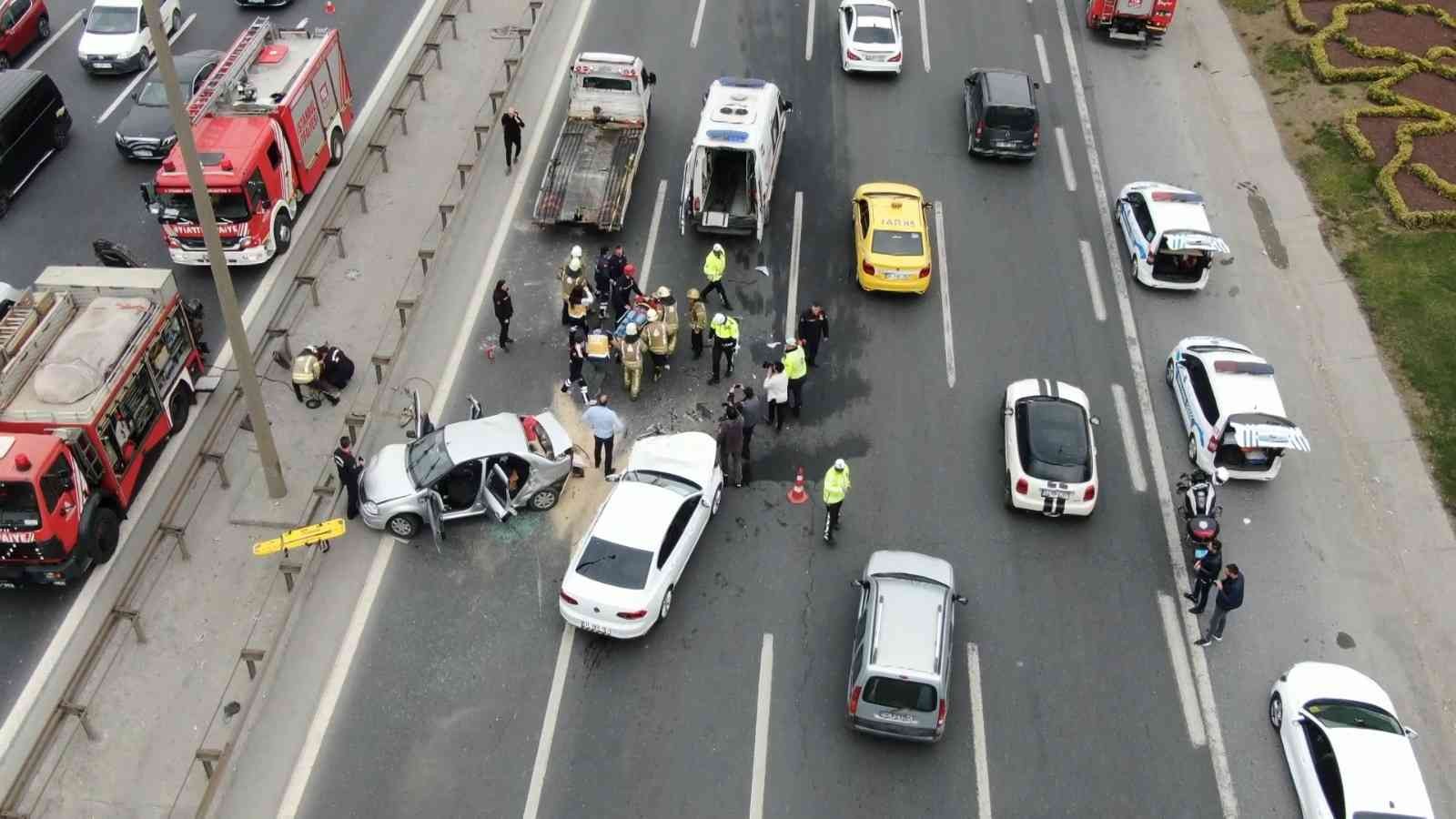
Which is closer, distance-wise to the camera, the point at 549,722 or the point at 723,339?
the point at 549,722

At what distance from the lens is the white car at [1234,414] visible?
20.5 meters

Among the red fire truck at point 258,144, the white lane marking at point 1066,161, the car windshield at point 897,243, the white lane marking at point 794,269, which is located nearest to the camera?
the red fire truck at point 258,144

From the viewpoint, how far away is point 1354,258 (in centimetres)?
2622

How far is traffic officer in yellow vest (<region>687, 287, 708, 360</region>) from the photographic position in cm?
2278

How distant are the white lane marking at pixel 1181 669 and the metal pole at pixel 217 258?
49.8ft

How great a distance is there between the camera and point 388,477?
1964 cm

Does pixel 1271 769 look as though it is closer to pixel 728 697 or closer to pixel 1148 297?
pixel 728 697

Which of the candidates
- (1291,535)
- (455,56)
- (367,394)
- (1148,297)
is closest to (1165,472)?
(1291,535)

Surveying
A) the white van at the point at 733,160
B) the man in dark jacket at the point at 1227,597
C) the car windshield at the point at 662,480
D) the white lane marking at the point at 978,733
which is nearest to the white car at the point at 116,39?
the white van at the point at 733,160

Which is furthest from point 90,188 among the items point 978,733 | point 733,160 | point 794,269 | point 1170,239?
point 1170,239

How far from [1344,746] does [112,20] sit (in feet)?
109

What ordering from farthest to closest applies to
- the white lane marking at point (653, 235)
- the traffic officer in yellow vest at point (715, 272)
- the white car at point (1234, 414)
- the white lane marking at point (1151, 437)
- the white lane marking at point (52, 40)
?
the white lane marking at point (52, 40), the white lane marking at point (653, 235), the traffic officer in yellow vest at point (715, 272), the white car at point (1234, 414), the white lane marking at point (1151, 437)

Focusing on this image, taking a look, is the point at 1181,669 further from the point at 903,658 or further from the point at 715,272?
the point at 715,272

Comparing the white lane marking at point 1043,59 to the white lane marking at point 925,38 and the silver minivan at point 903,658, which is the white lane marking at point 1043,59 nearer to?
the white lane marking at point 925,38
